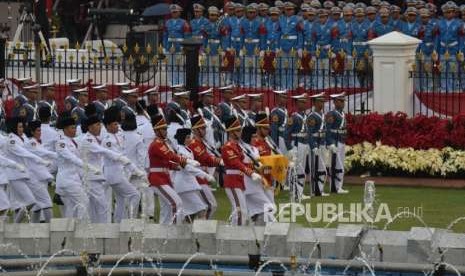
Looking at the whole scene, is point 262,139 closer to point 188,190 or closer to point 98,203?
point 188,190

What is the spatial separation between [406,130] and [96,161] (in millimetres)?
6837

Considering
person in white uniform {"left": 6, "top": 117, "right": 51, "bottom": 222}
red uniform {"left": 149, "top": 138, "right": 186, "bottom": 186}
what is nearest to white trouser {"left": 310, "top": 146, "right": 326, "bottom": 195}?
red uniform {"left": 149, "top": 138, "right": 186, "bottom": 186}

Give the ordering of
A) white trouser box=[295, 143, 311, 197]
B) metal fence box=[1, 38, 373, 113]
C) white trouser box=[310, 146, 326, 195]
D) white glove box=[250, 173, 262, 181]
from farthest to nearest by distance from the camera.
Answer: metal fence box=[1, 38, 373, 113] < white trouser box=[310, 146, 326, 195] < white trouser box=[295, 143, 311, 197] < white glove box=[250, 173, 262, 181]

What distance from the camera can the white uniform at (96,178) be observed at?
25.7m

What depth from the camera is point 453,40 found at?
35.3 meters

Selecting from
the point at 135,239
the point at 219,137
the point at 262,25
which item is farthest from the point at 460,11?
the point at 135,239

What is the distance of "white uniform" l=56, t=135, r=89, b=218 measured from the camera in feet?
84.0

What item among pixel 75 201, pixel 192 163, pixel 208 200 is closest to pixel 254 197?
pixel 208 200

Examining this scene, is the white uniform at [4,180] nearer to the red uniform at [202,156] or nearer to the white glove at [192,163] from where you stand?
the white glove at [192,163]

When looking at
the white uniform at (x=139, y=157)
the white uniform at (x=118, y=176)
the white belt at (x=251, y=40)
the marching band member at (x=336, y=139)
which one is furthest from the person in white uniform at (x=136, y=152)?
the white belt at (x=251, y=40)

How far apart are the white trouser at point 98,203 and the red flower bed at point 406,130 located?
252 inches

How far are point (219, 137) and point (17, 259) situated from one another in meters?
9.75

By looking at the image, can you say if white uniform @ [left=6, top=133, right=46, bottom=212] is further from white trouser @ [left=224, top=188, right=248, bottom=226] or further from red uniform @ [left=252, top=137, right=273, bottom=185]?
red uniform @ [left=252, top=137, right=273, bottom=185]

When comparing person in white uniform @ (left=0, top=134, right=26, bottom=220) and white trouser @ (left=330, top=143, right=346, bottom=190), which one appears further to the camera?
white trouser @ (left=330, top=143, right=346, bottom=190)
